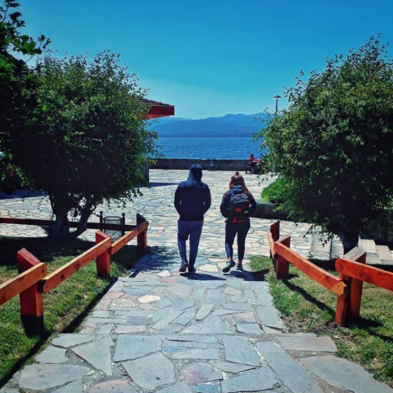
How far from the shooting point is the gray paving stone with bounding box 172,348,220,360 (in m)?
4.05

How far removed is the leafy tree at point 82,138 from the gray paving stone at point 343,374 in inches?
242

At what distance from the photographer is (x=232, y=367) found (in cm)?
387

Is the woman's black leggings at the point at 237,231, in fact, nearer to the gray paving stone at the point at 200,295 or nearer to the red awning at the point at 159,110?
the gray paving stone at the point at 200,295

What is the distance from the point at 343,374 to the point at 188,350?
1.44m

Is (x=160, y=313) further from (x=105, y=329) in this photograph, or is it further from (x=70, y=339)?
(x=70, y=339)

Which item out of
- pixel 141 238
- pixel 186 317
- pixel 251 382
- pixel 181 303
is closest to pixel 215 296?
pixel 181 303

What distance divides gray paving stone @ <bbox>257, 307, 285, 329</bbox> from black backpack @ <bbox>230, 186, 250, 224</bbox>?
7.51 ft

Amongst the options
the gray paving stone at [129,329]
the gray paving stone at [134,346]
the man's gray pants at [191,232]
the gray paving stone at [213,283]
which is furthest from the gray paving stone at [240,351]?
the man's gray pants at [191,232]

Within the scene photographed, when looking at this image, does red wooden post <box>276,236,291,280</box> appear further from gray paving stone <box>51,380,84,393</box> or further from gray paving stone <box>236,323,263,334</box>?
gray paving stone <box>51,380,84,393</box>

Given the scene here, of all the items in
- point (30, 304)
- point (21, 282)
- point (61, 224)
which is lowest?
point (30, 304)

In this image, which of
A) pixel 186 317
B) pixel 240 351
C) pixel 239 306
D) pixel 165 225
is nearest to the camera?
pixel 240 351

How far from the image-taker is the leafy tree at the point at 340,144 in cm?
731

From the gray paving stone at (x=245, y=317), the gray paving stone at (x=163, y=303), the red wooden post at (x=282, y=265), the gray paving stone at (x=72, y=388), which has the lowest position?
the gray paving stone at (x=245, y=317)

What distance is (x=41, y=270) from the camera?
4703mm
